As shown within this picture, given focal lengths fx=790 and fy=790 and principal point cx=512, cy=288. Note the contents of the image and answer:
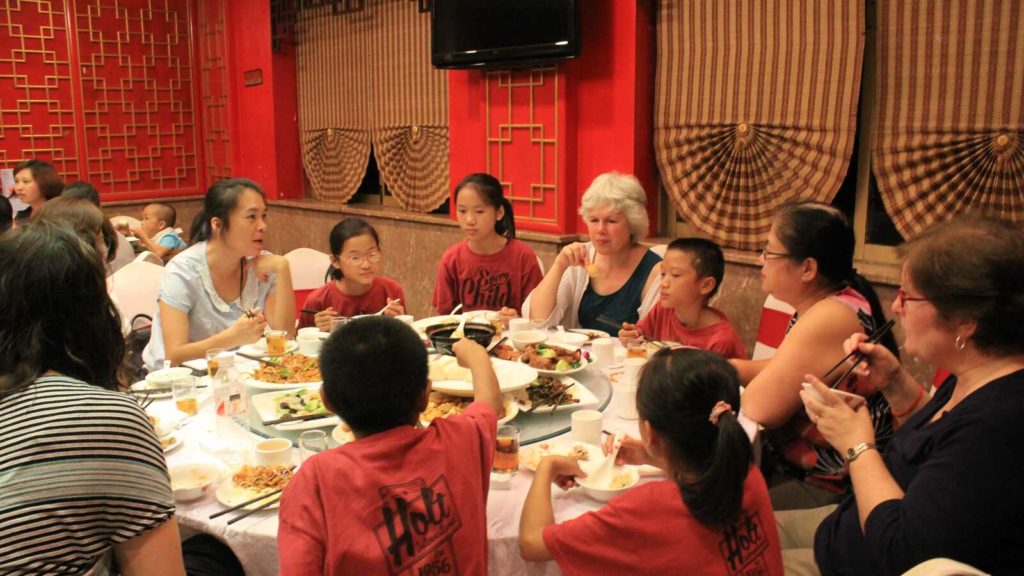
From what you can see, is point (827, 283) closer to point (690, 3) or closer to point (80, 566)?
point (80, 566)

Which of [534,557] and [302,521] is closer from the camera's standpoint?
[302,521]

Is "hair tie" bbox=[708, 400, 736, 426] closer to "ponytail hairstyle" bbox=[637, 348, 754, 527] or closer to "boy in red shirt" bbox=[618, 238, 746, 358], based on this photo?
"ponytail hairstyle" bbox=[637, 348, 754, 527]

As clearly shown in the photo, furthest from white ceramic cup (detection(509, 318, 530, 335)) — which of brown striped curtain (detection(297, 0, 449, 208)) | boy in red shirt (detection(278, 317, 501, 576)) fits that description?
brown striped curtain (detection(297, 0, 449, 208))

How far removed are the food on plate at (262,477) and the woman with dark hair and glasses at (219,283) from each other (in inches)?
44.0

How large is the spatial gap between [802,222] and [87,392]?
72.4 inches

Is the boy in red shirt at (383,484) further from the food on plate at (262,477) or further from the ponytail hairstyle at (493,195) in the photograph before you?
the ponytail hairstyle at (493,195)

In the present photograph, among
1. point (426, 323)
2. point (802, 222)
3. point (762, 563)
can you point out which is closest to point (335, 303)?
point (426, 323)

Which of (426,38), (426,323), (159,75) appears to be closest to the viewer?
(426,323)

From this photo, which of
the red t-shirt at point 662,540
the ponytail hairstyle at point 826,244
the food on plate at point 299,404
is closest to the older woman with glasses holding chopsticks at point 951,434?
the red t-shirt at point 662,540

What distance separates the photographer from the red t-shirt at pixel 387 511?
1.34 m

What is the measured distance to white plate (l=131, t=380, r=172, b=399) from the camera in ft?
7.63

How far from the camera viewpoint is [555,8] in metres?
4.29

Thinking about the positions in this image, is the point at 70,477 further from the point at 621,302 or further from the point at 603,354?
the point at 621,302

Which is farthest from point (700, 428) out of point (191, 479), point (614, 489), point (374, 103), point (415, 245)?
point (374, 103)
